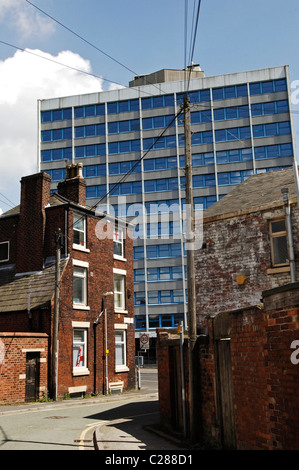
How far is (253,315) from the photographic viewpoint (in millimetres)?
7445

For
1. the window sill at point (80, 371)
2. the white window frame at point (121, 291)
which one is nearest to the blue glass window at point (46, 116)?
the white window frame at point (121, 291)

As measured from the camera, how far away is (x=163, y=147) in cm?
6475

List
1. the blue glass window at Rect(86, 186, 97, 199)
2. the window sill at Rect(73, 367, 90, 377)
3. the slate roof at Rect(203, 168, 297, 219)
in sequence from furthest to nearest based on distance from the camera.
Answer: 1. the blue glass window at Rect(86, 186, 97, 199)
2. the window sill at Rect(73, 367, 90, 377)
3. the slate roof at Rect(203, 168, 297, 219)

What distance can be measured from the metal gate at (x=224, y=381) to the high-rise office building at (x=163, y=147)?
49568 mm

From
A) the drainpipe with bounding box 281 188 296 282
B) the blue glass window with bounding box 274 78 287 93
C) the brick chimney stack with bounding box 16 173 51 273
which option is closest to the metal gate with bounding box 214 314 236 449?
the drainpipe with bounding box 281 188 296 282

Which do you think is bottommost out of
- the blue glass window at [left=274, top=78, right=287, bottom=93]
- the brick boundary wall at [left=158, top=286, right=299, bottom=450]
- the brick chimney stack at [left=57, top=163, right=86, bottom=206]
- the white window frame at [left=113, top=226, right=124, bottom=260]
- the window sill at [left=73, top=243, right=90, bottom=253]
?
the brick boundary wall at [left=158, top=286, right=299, bottom=450]

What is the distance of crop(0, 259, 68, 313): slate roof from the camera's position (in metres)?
22.8

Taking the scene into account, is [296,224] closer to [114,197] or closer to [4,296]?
[4,296]

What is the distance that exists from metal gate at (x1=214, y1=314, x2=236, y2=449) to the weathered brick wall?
1318 cm

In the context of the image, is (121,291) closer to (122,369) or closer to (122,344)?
(122,344)

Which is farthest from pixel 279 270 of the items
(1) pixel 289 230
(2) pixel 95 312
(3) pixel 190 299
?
(2) pixel 95 312

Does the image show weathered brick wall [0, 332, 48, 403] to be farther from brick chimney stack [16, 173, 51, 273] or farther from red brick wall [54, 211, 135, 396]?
brick chimney stack [16, 173, 51, 273]

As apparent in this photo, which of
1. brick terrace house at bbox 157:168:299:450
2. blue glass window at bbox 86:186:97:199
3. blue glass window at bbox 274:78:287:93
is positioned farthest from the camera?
blue glass window at bbox 86:186:97:199
